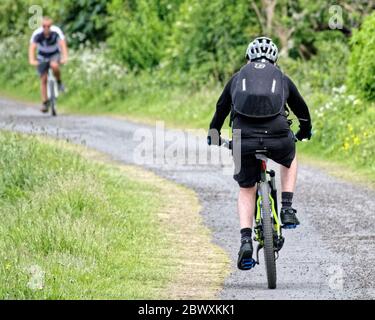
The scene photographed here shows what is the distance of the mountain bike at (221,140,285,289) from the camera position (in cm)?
846

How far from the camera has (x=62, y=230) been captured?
9805 millimetres

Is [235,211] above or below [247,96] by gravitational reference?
below

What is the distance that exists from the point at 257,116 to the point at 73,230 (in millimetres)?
2249

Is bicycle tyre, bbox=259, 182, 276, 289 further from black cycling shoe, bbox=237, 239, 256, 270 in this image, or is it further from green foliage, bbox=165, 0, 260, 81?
green foliage, bbox=165, 0, 260, 81

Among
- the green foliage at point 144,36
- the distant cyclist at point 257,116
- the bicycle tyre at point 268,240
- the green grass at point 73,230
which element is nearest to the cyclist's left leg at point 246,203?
the distant cyclist at point 257,116

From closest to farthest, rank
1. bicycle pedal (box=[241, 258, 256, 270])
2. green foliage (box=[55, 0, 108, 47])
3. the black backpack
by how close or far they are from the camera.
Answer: the black backpack, bicycle pedal (box=[241, 258, 256, 270]), green foliage (box=[55, 0, 108, 47])

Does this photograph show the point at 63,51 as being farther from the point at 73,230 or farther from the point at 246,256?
the point at 246,256

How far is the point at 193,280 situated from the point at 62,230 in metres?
1.46

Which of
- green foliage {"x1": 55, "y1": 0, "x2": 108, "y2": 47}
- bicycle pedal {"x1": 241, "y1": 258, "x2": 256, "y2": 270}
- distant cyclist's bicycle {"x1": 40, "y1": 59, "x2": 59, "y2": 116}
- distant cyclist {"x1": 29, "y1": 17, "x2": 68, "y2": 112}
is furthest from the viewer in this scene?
green foliage {"x1": 55, "y1": 0, "x2": 108, "y2": 47}

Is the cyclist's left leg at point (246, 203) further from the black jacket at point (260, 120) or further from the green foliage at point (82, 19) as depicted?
the green foliage at point (82, 19)

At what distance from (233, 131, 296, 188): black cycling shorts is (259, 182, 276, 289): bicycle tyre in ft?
0.50

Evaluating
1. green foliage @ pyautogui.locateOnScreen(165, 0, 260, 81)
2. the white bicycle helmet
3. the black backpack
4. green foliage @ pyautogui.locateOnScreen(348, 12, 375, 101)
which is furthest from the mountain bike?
green foliage @ pyautogui.locateOnScreen(165, 0, 260, 81)

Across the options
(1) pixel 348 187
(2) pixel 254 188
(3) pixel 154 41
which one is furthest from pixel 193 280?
(3) pixel 154 41
